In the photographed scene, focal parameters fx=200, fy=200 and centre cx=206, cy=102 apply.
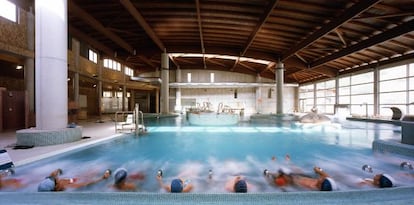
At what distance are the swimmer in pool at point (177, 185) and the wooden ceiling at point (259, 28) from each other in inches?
287

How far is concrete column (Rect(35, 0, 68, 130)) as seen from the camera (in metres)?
4.46

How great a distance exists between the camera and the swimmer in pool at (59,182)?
2342mm

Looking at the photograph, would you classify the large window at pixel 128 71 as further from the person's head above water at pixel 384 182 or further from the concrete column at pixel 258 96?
the person's head above water at pixel 384 182

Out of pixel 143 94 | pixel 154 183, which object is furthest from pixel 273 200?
pixel 143 94

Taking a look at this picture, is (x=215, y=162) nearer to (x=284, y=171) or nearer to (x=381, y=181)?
(x=284, y=171)

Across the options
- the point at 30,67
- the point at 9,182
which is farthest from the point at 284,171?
the point at 30,67

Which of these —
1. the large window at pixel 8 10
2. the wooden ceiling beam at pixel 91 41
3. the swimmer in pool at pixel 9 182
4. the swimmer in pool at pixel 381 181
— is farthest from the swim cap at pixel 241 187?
the wooden ceiling beam at pixel 91 41

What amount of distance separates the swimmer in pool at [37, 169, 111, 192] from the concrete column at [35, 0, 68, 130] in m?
2.00

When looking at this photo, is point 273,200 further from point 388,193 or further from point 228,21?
point 228,21

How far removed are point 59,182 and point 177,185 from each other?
169 centimetres

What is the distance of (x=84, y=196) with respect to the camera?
6.45 feet

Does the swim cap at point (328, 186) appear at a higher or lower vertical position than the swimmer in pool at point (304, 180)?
higher

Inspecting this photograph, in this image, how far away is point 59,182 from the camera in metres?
2.73

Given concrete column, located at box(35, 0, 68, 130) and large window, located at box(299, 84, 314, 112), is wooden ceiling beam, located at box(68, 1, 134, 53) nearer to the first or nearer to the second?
concrete column, located at box(35, 0, 68, 130)
